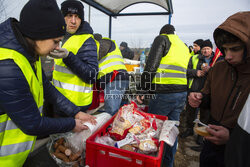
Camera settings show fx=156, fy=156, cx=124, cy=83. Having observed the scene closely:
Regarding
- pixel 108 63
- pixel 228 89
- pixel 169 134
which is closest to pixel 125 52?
pixel 108 63

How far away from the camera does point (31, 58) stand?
3.02 feet

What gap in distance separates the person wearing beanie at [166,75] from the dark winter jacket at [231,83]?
0.68m

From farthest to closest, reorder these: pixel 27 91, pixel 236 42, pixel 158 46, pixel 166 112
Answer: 1. pixel 166 112
2. pixel 158 46
3. pixel 236 42
4. pixel 27 91

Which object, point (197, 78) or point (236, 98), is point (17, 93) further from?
point (197, 78)

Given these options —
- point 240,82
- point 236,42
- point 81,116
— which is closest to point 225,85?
Result: point 240,82

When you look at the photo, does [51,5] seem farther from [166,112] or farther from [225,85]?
[166,112]

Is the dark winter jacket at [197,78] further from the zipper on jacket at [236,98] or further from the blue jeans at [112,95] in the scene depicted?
the zipper on jacket at [236,98]

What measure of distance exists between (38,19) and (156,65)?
62.6 inches

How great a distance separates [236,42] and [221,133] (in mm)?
660

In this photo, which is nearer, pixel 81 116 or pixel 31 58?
pixel 31 58

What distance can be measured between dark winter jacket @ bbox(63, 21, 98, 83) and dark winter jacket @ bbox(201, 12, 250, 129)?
3.87 ft

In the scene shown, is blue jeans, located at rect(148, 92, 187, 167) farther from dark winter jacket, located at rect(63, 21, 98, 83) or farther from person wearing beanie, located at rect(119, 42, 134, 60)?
person wearing beanie, located at rect(119, 42, 134, 60)

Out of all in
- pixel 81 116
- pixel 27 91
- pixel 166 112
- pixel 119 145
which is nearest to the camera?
pixel 27 91

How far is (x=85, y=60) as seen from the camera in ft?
5.33
